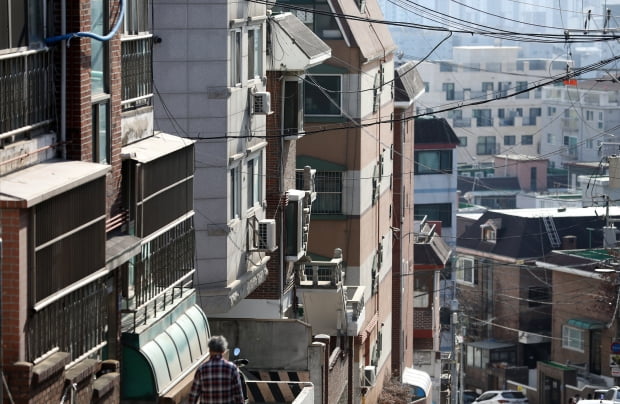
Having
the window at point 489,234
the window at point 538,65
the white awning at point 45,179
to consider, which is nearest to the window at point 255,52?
the white awning at point 45,179

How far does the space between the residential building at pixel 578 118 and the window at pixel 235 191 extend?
101518 millimetres

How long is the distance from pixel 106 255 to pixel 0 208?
3.51 metres

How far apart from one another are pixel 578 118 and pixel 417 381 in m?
116

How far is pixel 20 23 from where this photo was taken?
46.9ft

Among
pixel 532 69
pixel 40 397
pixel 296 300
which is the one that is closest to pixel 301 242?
pixel 296 300

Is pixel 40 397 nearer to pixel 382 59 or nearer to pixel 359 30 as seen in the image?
pixel 359 30

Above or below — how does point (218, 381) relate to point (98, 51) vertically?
below

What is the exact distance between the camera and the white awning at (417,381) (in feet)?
158

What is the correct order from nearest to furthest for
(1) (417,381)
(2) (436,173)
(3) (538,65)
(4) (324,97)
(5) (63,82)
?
(5) (63,82)
(4) (324,97)
(1) (417,381)
(2) (436,173)
(3) (538,65)

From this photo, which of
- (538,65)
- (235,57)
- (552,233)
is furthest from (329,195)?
(538,65)

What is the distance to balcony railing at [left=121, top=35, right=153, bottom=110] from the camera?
18.3m

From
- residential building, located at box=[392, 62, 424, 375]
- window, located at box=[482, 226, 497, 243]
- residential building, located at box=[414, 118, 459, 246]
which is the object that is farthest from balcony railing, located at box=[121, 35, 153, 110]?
window, located at box=[482, 226, 497, 243]

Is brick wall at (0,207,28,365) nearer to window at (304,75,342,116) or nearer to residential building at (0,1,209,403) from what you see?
residential building at (0,1,209,403)

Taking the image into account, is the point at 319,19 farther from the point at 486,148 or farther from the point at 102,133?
the point at 486,148
